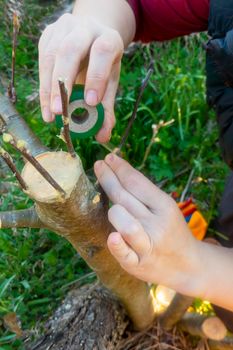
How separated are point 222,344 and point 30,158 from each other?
87cm

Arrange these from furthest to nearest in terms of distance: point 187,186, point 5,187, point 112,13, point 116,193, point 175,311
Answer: point 187,186, point 5,187, point 175,311, point 112,13, point 116,193

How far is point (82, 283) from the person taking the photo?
1380 mm

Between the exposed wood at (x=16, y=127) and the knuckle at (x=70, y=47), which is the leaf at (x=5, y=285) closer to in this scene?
the exposed wood at (x=16, y=127)

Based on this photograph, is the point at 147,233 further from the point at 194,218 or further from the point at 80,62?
the point at 194,218

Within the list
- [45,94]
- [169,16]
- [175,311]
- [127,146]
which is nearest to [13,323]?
[175,311]

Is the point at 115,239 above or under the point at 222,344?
above

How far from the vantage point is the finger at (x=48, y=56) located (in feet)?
2.68

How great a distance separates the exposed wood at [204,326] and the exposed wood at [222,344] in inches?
0.5

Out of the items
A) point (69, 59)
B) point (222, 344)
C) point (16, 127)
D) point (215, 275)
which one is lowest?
point (222, 344)

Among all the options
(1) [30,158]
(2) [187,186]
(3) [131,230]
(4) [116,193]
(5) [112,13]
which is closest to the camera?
(1) [30,158]

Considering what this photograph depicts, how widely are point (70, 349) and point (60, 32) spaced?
70 centimetres

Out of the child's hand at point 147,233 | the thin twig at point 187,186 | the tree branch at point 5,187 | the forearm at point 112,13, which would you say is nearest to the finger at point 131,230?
the child's hand at point 147,233

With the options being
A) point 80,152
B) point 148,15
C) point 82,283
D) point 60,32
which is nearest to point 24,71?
point 80,152

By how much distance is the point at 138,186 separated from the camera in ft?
2.79
